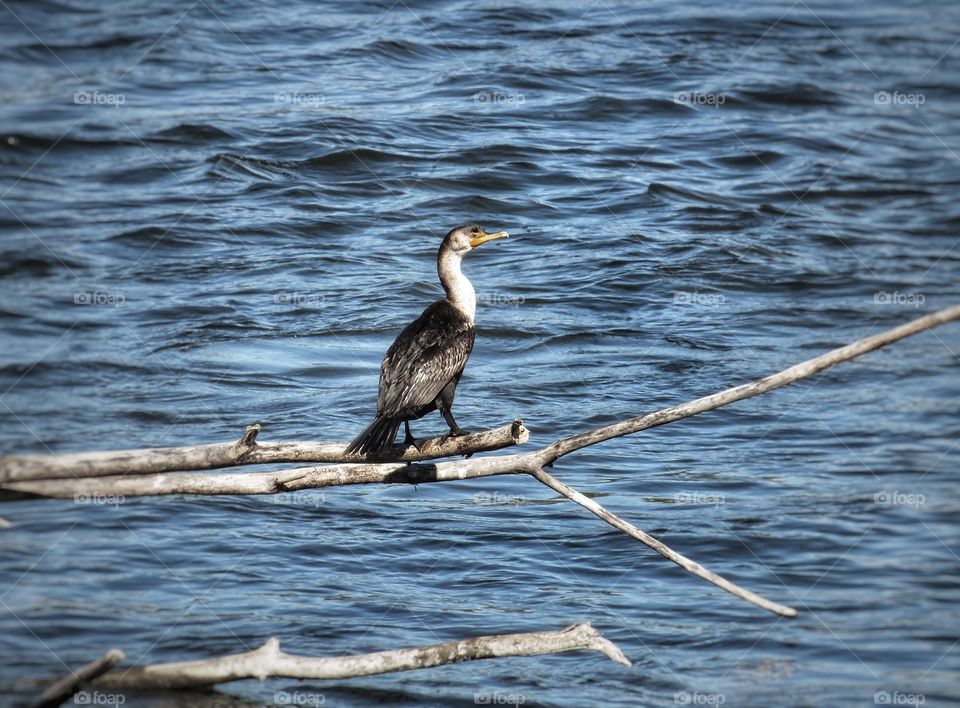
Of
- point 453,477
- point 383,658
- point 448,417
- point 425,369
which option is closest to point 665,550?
point 453,477

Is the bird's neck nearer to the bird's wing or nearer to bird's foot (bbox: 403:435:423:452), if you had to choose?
the bird's wing

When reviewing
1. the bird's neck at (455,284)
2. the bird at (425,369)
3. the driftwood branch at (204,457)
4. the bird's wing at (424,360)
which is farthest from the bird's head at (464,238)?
the driftwood branch at (204,457)

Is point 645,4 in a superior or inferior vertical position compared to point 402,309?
superior

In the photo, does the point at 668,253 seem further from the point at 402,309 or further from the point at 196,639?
the point at 196,639

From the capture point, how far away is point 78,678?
5.20 meters

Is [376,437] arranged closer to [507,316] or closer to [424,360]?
[424,360]

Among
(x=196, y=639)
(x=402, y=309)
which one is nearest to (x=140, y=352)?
(x=402, y=309)

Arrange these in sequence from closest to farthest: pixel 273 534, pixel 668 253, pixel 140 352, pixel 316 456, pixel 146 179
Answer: pixel 316 456 < pixel 273 534 < pixel 140 352 < pixel 668 253 < pixel 146 179

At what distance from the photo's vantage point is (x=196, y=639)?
24.8 feet

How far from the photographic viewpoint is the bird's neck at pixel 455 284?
7.54 meters

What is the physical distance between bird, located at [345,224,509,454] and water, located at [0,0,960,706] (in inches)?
69.9

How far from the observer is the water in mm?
7844

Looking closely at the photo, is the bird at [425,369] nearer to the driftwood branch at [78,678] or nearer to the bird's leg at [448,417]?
the bird's leg at [448,417]

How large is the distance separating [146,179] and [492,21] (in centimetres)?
655
